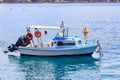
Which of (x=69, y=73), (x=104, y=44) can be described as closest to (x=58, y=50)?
(x=69, y=73)

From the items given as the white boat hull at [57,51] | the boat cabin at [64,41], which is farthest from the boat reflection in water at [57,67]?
the boat cabin at [64,41]

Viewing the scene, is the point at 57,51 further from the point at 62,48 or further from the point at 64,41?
the point at 64,41

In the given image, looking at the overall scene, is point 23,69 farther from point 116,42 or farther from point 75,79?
point 116,42

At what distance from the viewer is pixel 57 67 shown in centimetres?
3969

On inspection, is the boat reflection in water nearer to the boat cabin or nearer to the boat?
the boat

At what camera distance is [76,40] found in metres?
43.3

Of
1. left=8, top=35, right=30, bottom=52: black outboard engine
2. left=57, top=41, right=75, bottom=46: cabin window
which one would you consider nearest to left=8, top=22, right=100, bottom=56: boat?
left=57, top=41, right=75, bottom=46: cabin window

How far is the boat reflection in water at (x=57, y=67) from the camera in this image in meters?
35.3

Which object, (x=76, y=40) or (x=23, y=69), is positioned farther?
(x=76, y=40)

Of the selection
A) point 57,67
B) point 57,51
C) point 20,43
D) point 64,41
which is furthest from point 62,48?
point 20,43

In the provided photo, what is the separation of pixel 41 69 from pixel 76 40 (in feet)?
20.5

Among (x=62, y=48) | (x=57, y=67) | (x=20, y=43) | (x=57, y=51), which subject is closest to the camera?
(x=57, y=67)

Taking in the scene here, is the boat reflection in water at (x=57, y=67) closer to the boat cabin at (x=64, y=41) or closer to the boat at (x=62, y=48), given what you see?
the boat at (x=62, y=48)

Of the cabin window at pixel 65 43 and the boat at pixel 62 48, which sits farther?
the cabin window at pixel 65 43
